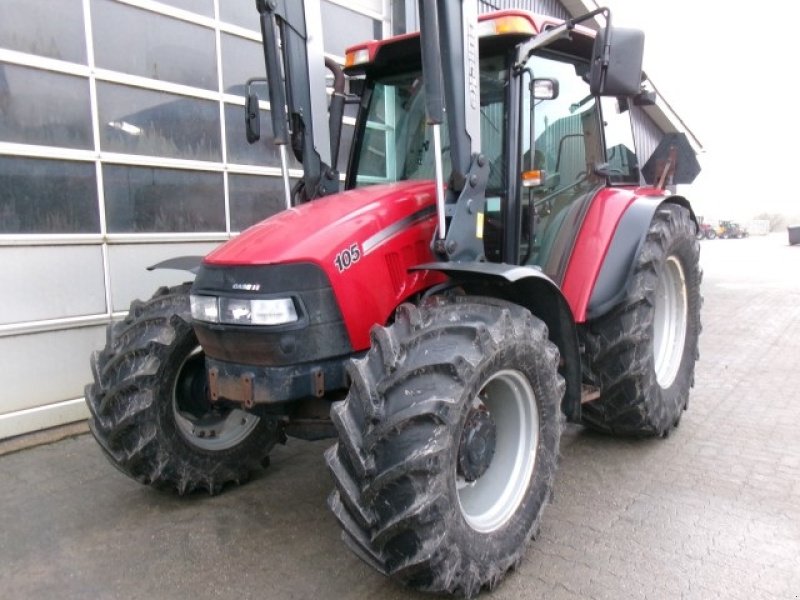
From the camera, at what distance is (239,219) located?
566 cm

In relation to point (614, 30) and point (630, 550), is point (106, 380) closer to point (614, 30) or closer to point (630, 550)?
point (630, 550)

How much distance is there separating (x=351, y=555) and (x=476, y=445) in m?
0.80

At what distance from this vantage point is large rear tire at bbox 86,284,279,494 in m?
3.08

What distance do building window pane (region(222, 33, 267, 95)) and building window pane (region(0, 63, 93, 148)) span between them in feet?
4.09

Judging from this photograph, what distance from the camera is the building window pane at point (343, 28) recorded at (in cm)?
638

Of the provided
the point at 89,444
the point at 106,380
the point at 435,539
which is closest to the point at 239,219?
the point at 89,444

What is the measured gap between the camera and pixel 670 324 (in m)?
4.41

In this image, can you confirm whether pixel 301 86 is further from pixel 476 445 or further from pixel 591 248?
pixel 476 445

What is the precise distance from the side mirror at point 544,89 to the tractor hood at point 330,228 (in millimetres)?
770

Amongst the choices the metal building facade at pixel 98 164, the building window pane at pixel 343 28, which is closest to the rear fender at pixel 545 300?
the metal building facade at pixel 98 164

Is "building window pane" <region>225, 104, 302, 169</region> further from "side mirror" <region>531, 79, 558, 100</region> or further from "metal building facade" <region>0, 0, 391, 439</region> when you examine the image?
"side mirror" <region>531, 79, 558, 100</region>

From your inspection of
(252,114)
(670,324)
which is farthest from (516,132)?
(670,324)

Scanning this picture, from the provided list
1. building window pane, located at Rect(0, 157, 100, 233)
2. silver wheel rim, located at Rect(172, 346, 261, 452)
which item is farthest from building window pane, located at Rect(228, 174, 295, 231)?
silver wheel rim, located at Rect(172, 346, 261, 452)

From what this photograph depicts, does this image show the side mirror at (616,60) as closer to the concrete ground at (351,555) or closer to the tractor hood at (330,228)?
the tractor hood at (330,228)
